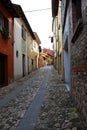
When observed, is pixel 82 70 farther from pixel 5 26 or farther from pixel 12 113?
pixel 5 26

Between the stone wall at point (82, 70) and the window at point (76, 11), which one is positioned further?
the window at point (76, 11)

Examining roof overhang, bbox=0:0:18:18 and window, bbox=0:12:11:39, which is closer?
window, bbox=0:12:11:39

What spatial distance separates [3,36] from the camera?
1277cm

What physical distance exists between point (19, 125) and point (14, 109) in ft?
5.38

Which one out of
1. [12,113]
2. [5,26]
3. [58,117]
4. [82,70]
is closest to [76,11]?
[82,70]

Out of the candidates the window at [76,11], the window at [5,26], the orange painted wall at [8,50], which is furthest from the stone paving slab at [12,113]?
the window at [5,26]

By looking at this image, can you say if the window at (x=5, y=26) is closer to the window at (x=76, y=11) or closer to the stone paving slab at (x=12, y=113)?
the stone paving slab at (x=12, y=113)

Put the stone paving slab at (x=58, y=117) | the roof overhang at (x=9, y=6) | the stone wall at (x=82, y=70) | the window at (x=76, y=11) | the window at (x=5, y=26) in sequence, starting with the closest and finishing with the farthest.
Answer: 1. the stone wall at (x=82, y=70)
2. the stone paving slab at (x=58, y=117)
3. the window at (x=76, y=11)
4. the window at (x=5, y=26)
5. the roof overhang at (x=9, y=6)

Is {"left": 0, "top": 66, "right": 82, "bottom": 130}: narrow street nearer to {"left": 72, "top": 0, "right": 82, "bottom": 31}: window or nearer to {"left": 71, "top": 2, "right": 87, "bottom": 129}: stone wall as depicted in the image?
{"left": 71, "top": 2, "right": 87, "bottom": 129}: stone wall

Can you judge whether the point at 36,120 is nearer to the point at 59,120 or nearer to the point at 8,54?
the point at 59,120

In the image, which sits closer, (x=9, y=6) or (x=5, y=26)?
(x=9, y=6)

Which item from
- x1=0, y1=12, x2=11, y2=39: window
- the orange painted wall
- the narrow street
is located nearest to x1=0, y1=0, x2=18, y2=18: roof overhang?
the orange painted wall

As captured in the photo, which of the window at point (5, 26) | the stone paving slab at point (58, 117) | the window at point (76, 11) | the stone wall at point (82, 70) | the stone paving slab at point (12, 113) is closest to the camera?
the stone wall at point (82, 70)

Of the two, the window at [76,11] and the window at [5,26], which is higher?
the window at [5,26]
